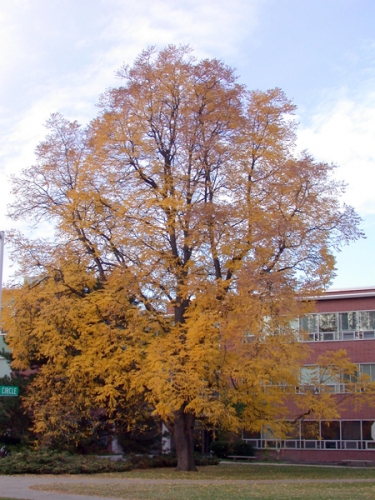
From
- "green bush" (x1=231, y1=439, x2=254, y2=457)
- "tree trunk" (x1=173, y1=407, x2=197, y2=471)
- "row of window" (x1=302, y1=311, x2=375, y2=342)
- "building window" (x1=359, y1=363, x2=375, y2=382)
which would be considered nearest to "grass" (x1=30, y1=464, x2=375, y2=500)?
"tree trunk" (x1=173, y1=407, x2=197, y2=471)

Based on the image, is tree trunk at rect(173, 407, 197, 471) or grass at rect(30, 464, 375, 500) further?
tree trunk at rect(173, 407, 197, 471)

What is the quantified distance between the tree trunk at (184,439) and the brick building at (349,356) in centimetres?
1687

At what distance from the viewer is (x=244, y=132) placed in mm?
25031

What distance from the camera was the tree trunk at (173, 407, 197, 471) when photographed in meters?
24.2

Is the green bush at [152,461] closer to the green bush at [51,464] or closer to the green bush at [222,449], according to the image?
the green bush at [51,464]

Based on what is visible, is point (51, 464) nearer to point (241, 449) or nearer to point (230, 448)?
point (230, 448)

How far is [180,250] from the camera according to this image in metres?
25.2

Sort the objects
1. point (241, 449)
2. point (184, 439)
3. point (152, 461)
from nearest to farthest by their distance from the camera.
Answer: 1. point (184, 439)
2. point (152, 461)
3. point (241, 449)

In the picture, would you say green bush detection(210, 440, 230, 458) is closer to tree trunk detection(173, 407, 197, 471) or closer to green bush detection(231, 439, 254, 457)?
green bush detection(231, 439, 254, 457)

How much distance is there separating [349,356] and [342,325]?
2.06 meters

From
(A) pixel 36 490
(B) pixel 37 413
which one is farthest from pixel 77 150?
(A) pixel 36 490

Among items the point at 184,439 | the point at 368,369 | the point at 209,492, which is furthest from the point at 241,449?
the point at 209,492

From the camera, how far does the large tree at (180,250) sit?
2100 centimetres

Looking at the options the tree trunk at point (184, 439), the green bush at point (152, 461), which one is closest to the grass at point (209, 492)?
the tree trunk at point (184, 439)
